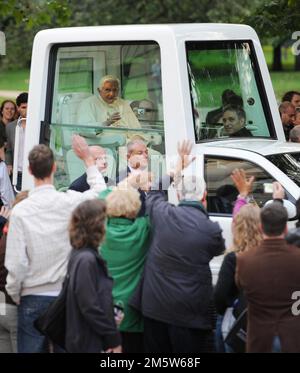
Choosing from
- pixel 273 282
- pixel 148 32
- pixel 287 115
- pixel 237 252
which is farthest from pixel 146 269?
pixel 287 115

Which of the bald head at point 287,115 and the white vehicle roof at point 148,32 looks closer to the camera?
the white vehicle roof at point 148,32

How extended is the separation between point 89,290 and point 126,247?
0.85m

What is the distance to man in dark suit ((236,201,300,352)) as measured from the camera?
6148 millimetres

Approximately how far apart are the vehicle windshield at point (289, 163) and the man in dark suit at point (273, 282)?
6.45 ft

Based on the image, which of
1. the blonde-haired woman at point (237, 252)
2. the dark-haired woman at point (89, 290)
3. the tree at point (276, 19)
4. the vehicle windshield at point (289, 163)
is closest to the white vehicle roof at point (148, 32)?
the vehicle windshield at point (289, 163)

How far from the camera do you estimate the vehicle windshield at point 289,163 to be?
8.19m

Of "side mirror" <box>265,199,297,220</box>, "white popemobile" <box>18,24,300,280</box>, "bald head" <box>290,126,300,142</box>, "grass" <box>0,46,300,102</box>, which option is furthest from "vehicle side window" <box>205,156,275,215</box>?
"grass" <box>0,46,300,102</box>

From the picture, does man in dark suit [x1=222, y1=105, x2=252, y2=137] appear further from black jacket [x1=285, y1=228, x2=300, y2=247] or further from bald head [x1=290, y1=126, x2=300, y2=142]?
black jacket [x1=285, y1=228, x2=300, y2=247]

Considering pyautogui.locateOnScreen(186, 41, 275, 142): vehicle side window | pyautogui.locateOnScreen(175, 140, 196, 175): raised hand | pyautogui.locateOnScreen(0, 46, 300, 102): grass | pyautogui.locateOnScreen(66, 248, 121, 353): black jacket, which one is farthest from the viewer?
pyautogui.locateOnScreen(0, 46, 300, 102): grass

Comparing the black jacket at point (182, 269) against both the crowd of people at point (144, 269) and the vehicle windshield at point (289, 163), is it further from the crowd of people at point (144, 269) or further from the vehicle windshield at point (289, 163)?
the vehicle windshield at point (289, 163)

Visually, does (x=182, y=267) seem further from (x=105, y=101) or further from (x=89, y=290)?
(x=105, y=101)

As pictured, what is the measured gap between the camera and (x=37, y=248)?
648 centimetres

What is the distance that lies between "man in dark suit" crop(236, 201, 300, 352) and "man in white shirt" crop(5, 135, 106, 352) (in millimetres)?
1180

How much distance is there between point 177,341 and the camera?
6672 millimetres
